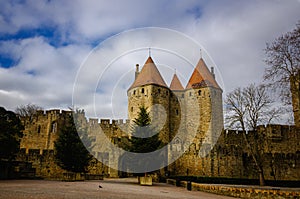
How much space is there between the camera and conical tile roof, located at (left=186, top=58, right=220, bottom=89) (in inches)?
1407

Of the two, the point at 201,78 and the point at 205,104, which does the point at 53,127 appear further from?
the point at 201,78

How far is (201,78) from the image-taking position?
36.4 metres

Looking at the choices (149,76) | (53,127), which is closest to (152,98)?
(149,76)

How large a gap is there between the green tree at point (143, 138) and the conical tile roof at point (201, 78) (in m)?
16.9

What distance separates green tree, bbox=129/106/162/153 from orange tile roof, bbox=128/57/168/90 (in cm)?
1520

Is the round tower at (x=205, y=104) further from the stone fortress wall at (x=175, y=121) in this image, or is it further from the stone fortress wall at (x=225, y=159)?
the stone fortress wall at (x=225, y=159)

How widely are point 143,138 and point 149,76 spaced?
56.3ft

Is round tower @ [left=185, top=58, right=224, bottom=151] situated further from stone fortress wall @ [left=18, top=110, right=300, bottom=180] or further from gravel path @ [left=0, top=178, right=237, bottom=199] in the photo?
gravel path @ [left=0, top=178, right=237, bottom=199]

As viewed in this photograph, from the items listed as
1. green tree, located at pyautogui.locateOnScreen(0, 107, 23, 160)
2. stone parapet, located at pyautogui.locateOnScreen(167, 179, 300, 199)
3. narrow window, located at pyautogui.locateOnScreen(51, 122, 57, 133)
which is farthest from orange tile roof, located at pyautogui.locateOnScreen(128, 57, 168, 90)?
stone parapet, located at pyautogui.locateOnScreen(167, 179, 300, 199)

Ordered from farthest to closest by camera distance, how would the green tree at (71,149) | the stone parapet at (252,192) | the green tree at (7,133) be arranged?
1. the green tree at (71,149)
2. the green tree at (7,133)
3. the stone parapet at (252,192)

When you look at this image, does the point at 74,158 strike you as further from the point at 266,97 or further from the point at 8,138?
the point at 266,97

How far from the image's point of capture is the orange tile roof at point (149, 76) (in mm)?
35531

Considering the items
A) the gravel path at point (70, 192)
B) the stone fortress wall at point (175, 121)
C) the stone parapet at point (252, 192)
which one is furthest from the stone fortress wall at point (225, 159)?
the gravel path at point (70, 192)

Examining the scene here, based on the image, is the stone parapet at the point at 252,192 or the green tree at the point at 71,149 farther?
the green tree at the point at 71,149
